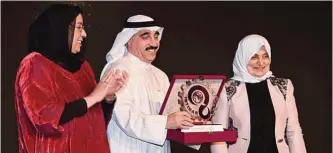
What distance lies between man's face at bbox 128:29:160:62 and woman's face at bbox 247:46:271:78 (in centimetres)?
58

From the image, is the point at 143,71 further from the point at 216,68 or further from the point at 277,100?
the point at 216,68

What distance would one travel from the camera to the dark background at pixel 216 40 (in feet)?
12.9

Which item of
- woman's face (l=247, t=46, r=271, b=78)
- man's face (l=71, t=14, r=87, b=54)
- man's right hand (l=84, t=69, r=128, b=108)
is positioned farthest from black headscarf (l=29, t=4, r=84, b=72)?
woman's face (l=247, t=46, r=271, b=78)

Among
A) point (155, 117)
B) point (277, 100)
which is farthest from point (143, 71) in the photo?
point (277, 100)

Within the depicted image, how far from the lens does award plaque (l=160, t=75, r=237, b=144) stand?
2486mm

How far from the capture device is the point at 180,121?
8.16 ft

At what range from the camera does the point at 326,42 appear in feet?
15.8

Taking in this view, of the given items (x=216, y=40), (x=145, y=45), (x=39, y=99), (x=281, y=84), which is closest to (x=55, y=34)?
(x=39, y=99)

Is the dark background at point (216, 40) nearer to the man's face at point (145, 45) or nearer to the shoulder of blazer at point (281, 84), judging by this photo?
the man's face at point (145, 45)

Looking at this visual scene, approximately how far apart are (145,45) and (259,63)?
688 mm

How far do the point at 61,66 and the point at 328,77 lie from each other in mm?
3297

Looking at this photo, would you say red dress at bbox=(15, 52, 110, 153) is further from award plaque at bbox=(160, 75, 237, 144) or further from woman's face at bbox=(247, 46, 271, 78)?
woman's face at bbox=(247, 46, 271, 78)

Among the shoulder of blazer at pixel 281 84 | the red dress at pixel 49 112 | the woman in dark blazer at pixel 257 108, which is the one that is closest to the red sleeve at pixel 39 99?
the red dress at pixel 49 112

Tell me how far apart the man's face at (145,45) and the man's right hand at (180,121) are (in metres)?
0.47
